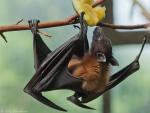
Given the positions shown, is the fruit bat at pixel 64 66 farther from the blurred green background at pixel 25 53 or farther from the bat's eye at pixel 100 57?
the blurred green background at pixel 25 53

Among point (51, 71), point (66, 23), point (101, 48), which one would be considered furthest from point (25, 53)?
point (66, 23)

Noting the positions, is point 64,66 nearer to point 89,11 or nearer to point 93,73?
point 93,73

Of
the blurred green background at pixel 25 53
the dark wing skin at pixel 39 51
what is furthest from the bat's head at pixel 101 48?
the blurred green background at pixel 25 53

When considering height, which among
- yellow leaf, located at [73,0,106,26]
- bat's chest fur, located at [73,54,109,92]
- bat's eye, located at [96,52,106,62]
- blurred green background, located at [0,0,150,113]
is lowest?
blurred green background, located at [0,0,150,113]

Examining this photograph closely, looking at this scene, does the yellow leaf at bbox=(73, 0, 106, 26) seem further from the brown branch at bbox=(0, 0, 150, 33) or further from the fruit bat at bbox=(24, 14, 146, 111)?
the fruit bat at bbox=(24, 14, 146, 111)

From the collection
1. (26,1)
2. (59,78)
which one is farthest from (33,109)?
(59,78)

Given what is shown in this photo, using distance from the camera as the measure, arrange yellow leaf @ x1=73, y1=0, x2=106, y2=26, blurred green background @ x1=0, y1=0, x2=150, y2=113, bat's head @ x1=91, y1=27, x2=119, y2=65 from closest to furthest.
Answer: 1. yellow leaf @ x1=73, y1=0, x2=106, y2=26
2. bat's head @ x1=91, y1=27, x2=119, y2=65
3. blurred green background @ x1=0, y1=0, x2=150, y2=113

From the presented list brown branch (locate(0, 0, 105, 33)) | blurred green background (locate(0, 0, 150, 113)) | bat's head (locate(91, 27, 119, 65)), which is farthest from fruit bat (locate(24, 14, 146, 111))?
blurred green background (locate(0, 0, 150, 113))

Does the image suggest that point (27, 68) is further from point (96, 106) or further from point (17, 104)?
point (96, 106)
